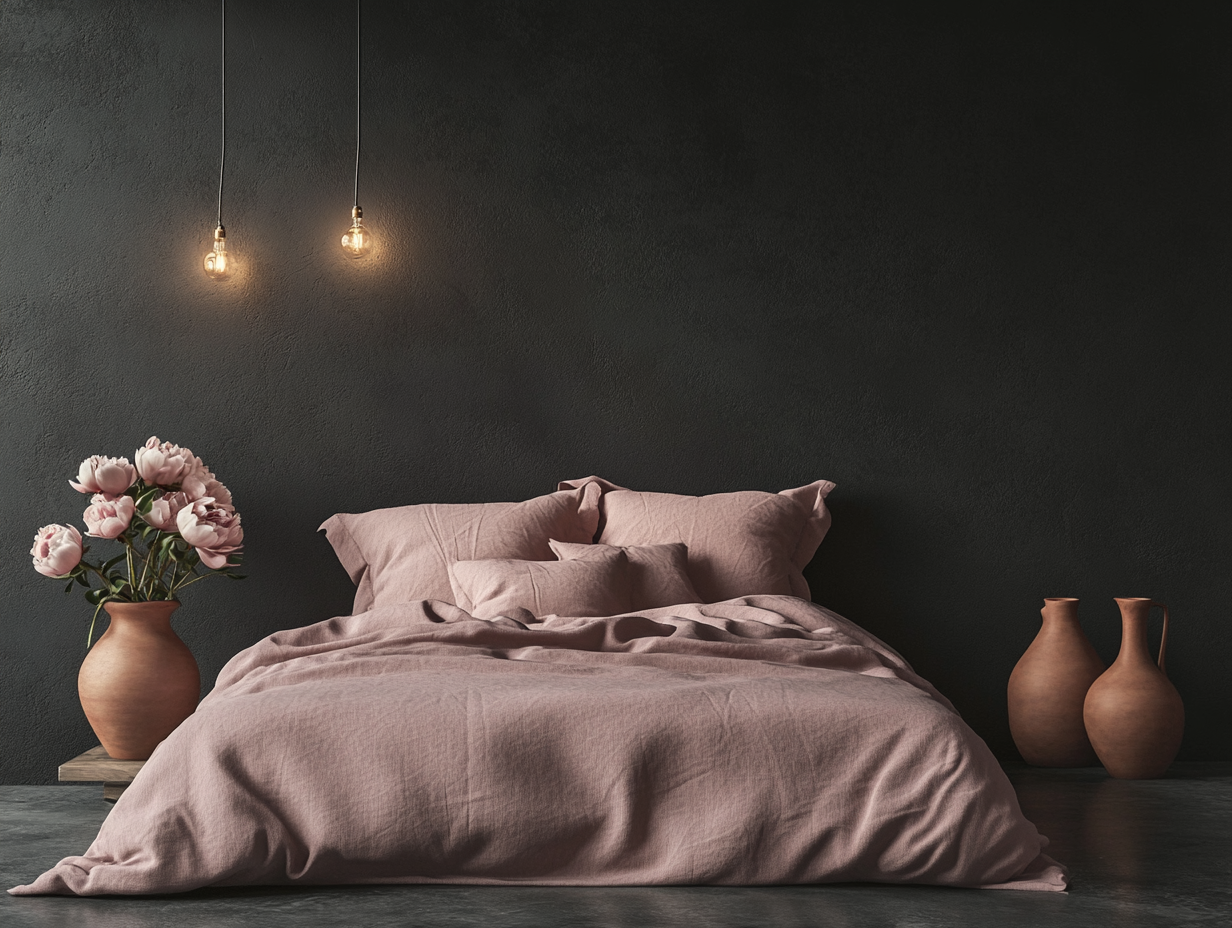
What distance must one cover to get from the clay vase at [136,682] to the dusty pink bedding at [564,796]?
1185mm

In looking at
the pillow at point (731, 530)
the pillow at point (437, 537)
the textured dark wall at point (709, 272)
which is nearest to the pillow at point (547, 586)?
the pillow at point (437, 537)

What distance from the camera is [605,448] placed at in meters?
4.38

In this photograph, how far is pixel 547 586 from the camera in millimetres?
3629

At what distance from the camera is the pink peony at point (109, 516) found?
3.72 metres

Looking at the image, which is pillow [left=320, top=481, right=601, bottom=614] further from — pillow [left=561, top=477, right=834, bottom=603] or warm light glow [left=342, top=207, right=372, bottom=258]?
warm light glow [left=342, top=207, right=372, bottom=258]

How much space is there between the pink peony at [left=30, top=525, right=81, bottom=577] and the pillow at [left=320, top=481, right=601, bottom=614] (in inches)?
31.5

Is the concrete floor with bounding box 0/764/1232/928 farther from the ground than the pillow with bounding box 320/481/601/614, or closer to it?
closer to it

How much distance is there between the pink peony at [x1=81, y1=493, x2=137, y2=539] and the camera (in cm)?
372

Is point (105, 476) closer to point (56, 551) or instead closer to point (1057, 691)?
point (56, 551)

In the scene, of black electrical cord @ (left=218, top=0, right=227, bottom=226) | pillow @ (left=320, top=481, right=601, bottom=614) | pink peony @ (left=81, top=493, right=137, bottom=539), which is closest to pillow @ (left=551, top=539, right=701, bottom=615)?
pillow @ (left=320, top=481, right=601, bottom=614)

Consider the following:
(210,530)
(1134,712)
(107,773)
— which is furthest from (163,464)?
(1134,712)

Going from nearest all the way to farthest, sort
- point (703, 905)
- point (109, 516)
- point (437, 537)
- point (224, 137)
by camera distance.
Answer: point (703, 905) → point (109, 516) → point (437, 537) → point (224, 137)

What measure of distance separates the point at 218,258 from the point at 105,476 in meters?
0.92

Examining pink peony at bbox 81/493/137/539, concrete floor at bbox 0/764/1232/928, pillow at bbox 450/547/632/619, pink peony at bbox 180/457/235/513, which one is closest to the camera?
concrete floor at bbox 0/764/1232/928
